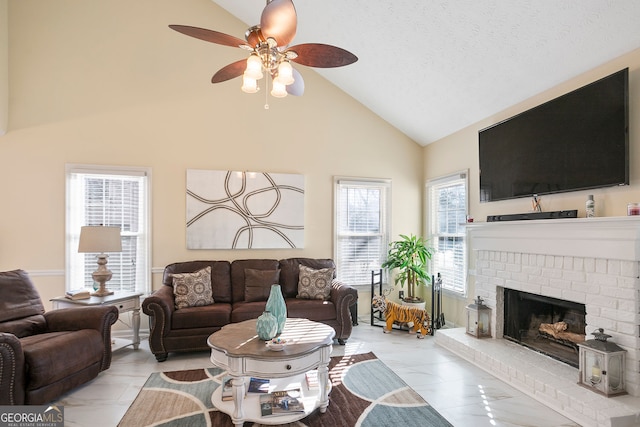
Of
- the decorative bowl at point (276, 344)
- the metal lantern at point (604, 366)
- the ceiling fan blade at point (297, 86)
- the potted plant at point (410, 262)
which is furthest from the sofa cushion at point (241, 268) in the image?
the metal lantern at point (604, 366)

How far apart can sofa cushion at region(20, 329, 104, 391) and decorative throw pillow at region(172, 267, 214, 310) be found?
2.91 feet

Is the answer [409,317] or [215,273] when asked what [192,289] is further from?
[409,317]

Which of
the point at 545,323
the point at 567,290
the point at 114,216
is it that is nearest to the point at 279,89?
the point at 567,290

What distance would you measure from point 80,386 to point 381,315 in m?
3.61

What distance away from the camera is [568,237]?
3000 millimetres

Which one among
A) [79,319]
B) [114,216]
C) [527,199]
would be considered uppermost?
[527,199]

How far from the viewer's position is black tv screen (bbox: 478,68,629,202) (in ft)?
8.73

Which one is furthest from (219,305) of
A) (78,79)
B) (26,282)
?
(78,79)

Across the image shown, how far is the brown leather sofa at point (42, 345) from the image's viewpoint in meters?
2.38

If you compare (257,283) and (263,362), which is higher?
(257,283)

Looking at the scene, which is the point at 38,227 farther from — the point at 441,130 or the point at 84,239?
the point at 441,130

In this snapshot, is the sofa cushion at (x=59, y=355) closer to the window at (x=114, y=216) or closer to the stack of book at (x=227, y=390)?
the stack of book at (x=227, y=390)

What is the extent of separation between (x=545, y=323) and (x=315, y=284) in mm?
2517

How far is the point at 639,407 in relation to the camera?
2.33 meters
